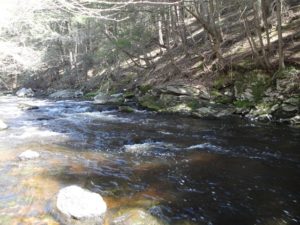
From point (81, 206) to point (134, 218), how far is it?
2.98 feet

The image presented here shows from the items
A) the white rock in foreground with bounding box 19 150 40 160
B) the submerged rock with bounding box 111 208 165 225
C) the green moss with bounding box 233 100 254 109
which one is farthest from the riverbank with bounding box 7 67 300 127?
the submerged rock with bounding box 111 208 165 225

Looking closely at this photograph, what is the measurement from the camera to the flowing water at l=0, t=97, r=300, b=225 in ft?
21.6

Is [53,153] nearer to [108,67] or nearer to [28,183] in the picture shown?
[28,183]

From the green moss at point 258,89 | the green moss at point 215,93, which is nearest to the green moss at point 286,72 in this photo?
the green moss at point 258,89

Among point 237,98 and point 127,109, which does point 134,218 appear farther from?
point 127,109

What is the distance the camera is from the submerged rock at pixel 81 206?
20.0ft

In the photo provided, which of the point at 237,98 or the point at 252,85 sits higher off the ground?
the point at 252,85

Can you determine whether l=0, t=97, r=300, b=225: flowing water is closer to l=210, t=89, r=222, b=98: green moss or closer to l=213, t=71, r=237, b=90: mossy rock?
l=210, t=89, r=222, b=98: green moss

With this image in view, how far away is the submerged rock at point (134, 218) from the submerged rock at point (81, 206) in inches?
11.1

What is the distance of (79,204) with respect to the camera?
20.4ft

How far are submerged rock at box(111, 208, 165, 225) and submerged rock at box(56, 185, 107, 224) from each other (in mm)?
283

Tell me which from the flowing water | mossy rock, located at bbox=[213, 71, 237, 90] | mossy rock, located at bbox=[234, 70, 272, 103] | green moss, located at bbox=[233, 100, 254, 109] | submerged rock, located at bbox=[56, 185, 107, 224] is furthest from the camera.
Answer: mossy rock, located at bbox=[213, 71, 237, 90]

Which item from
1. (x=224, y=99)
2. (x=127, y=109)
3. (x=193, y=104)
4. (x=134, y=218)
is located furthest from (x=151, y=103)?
(x=134, y=218)

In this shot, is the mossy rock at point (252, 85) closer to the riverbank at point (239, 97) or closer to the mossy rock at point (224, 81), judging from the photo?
the riverbank at point (239, 97)
